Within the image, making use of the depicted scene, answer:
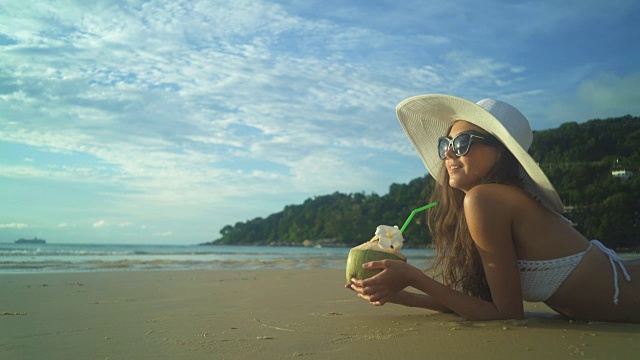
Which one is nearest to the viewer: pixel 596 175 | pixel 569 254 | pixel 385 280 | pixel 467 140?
pixel 385 280

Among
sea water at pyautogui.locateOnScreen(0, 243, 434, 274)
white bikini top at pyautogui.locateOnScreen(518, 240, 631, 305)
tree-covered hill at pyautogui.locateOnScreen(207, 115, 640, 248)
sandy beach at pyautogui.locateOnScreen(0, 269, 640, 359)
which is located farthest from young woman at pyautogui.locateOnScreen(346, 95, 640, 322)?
tree-covered hill at pyautogui.locateOnScreen(207, 115, 640, 248)

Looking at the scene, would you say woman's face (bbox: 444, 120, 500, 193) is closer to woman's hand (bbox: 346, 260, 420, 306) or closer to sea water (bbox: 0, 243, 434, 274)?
woman's hand (bbox: 346, 260, 420, 306)

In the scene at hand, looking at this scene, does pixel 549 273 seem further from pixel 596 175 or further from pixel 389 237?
pixel 596 175

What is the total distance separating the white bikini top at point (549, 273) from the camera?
2.46 metres

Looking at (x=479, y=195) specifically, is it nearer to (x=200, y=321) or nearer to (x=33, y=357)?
(x=200, y=321)

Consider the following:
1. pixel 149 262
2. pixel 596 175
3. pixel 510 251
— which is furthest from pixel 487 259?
pixel 149 262

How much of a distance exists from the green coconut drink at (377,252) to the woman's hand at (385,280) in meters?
0.06

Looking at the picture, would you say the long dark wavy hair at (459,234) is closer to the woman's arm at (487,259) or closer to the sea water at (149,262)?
the woman's arm at (487,259)

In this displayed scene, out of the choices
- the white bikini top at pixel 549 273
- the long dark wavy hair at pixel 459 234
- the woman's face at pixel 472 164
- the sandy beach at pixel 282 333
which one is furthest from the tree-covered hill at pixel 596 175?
the white bikini top at pixel 549 273

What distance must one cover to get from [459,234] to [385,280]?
0.76 m

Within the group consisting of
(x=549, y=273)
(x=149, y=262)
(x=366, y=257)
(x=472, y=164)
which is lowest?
(x=149, y=262)

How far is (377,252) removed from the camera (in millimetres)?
2508

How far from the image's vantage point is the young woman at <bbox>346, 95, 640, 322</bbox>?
2.41 metres

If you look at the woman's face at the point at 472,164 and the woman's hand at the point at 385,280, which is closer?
the woman's hand at the point at 385,280
